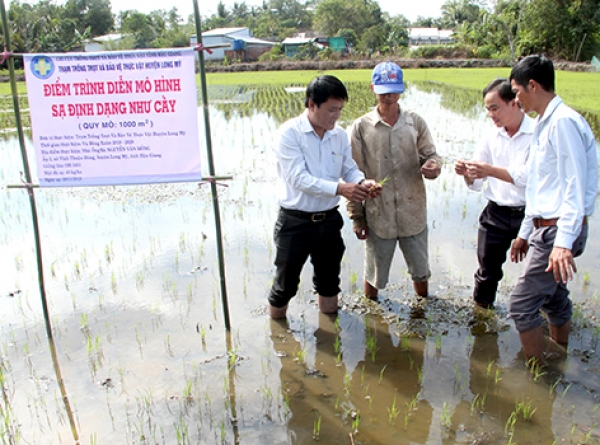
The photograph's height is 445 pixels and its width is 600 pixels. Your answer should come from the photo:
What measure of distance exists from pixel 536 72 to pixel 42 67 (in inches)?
104

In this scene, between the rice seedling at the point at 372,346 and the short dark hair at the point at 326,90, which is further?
the rice seedling at the point at 372,346

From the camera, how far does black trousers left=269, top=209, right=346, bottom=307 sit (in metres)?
3.23

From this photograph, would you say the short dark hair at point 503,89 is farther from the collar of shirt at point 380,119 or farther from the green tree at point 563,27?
the green tree at point 563,27

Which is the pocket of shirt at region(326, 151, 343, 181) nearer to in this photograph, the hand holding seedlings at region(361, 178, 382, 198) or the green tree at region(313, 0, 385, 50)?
the hand holding seedlings at region(361, 178, 382, 198)

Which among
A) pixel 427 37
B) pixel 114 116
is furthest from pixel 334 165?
pixel 427 37

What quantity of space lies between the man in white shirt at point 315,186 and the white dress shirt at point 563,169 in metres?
0.88

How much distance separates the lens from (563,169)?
2453mm

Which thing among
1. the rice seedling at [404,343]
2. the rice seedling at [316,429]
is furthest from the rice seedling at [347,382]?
the rice seedling at [404,343]

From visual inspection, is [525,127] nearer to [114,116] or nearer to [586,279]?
[586,279]

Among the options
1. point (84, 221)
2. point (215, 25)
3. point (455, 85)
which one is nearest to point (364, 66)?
point (455, 85)

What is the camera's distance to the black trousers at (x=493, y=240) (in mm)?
3295

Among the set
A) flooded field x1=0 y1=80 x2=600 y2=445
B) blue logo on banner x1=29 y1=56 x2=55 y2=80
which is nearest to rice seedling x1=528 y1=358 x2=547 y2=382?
flooded field x1=0 y1=80 x2=600 y2=445

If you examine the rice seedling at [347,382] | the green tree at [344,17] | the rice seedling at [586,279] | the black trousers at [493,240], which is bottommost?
the rice seedling at [347,382]

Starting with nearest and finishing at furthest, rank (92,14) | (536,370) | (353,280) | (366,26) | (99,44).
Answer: (536,370) → (353,280) → (99,44) → (92,14) → (366,26)
